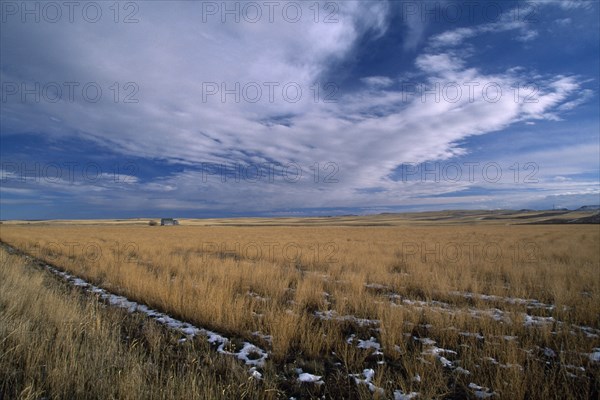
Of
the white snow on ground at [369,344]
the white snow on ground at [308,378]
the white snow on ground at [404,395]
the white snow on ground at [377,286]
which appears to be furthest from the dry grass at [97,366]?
the white snow on ground at [377,286]

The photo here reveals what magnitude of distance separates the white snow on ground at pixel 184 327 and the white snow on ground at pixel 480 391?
8.97 ft

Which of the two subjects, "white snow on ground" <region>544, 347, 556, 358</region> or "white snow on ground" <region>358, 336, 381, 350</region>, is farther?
"white snow on ground" <region>358, 336, 381, 350</region>

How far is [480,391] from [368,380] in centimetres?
132

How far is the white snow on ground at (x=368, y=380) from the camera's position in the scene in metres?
3.35

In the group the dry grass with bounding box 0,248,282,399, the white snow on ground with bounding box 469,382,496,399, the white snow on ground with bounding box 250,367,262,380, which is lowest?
the white snow on ground with bounding box 469,382,496,399

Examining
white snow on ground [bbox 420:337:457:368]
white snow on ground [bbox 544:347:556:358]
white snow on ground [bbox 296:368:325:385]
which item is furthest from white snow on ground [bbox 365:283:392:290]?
white snow on ground [bbox 296:368:325:385]

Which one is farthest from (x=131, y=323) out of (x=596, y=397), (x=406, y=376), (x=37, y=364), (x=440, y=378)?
(x=596, y=397)

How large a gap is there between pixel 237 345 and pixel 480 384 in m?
3.53

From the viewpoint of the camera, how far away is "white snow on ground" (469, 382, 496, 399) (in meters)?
3.38

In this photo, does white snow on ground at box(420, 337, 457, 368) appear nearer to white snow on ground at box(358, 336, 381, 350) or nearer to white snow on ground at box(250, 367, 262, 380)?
white snow on ground at box(358, 336, 381, 350)

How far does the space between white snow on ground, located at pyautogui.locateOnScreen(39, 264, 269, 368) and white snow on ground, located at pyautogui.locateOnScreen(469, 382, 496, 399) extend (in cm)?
273

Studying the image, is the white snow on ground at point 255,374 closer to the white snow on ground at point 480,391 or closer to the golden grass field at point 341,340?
the golden grass field at point 341,340

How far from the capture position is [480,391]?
136 inches

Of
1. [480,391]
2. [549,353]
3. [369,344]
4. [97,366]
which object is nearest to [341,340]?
[369,344]
